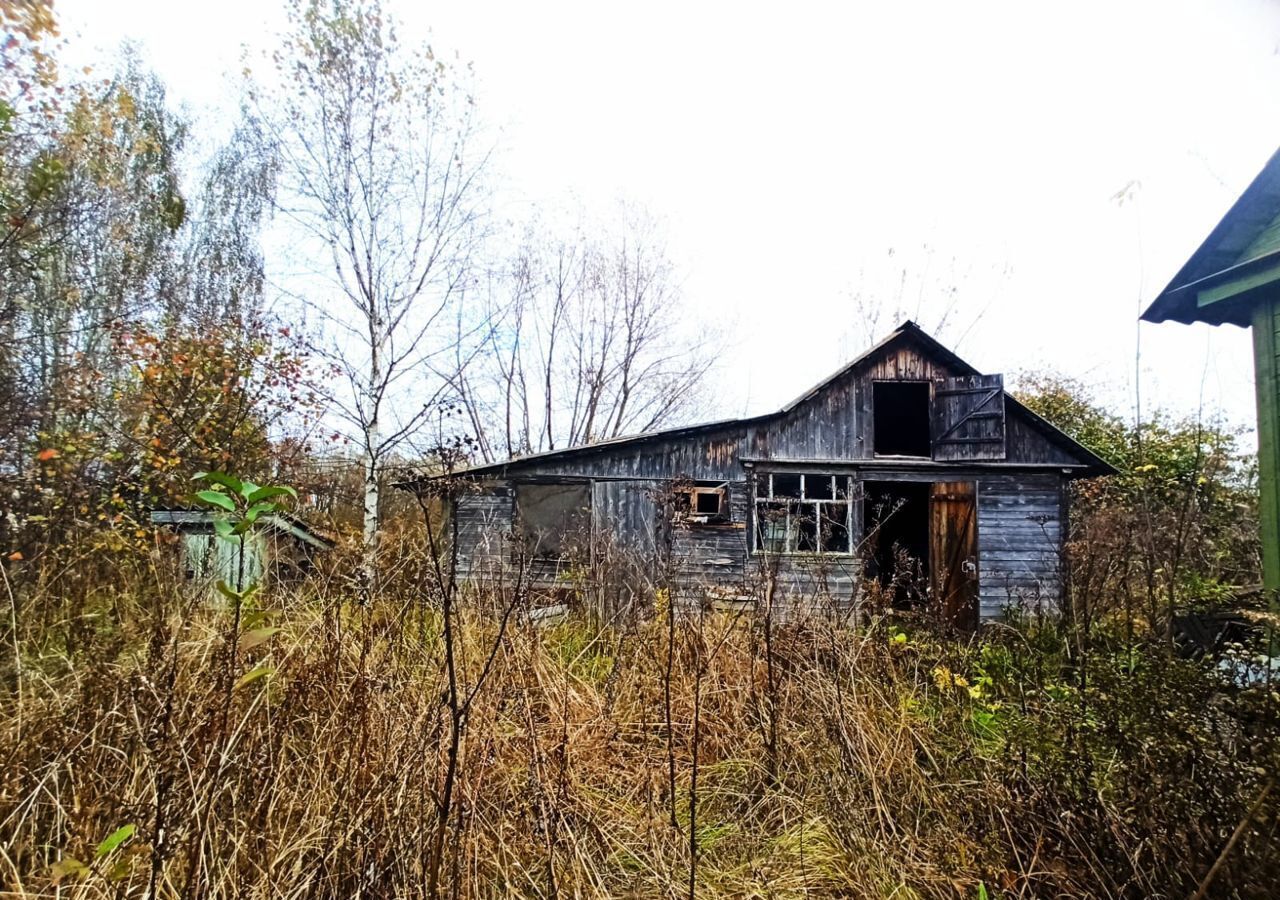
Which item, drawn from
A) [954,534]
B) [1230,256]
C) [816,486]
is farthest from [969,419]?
[1230,256]

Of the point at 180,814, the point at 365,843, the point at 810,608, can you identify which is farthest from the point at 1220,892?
the point at 180,814

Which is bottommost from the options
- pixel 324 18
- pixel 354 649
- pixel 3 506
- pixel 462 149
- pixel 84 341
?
pixel 354 649

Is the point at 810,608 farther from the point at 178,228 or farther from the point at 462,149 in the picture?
the point at 178,228

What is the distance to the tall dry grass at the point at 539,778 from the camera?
5.92 feet

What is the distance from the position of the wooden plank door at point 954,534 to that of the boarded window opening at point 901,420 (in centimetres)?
199

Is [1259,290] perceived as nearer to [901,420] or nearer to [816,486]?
[816,486]

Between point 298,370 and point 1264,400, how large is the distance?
11291 millimetres

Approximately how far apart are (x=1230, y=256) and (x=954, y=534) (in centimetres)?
725

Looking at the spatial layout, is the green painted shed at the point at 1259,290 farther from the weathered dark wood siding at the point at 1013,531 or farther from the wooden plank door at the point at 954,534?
the weathered dark wood siding at the point at 1013,531

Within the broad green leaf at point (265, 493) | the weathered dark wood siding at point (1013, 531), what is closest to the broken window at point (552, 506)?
the weathered dark wood siding at point (1013, 531)

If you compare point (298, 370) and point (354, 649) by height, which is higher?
point (298, 370)

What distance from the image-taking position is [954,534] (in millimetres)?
10859

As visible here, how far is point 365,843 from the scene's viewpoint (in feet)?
6.07

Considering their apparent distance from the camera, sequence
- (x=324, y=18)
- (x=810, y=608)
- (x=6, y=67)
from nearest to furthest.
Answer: (x=6, y=67) → (x=810, y=608) → (x=324, y=18)
